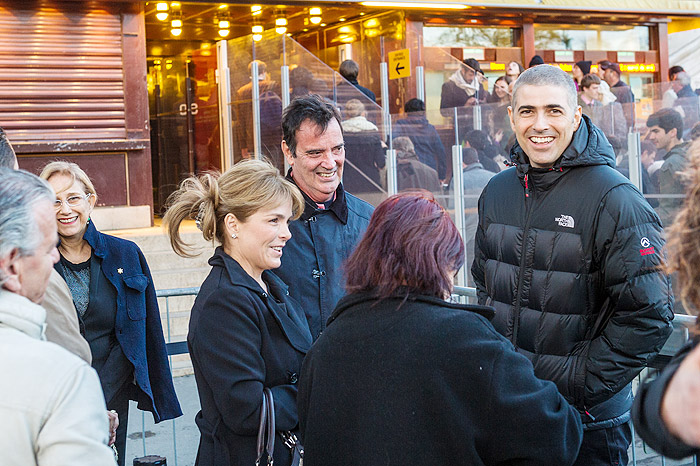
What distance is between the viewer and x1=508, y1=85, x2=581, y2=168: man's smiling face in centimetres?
322

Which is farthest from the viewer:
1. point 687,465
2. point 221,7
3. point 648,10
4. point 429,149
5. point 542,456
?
point 648,10

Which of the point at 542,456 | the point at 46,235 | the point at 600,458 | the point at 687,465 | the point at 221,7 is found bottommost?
the point at 687,465

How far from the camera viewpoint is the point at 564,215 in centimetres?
313

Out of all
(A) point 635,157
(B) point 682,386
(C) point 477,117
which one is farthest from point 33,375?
(C) point 477,117

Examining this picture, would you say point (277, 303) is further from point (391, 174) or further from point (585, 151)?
point (391, 174)

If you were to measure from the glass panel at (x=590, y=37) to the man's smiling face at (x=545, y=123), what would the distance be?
Answer: 1338 centimetres

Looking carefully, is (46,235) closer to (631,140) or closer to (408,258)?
(408,258)

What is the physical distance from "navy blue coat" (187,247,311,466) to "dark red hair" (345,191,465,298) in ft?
2.19

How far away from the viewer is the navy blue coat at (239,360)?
2932 mm

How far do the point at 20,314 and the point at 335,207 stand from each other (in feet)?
6.72

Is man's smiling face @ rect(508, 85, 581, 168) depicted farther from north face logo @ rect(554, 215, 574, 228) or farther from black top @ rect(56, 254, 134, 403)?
black top @ rect(56, 254, 134, 403)

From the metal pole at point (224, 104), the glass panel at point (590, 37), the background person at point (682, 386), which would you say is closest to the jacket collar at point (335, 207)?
the background person at point (682, 386)

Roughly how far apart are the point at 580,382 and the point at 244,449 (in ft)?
4.10

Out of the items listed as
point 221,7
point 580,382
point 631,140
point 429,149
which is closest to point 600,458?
point 580,382
